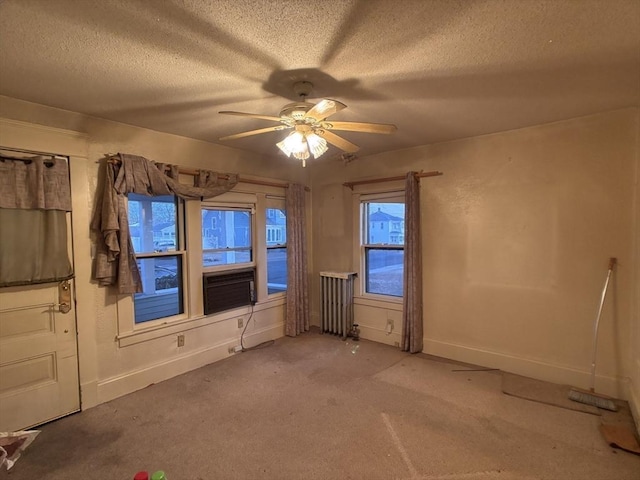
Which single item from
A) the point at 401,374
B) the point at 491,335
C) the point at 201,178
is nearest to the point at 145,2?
the point at 201,178

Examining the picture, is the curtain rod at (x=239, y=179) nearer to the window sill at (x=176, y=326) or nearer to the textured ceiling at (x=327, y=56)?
the textured ceiling at (x=327, y=56)

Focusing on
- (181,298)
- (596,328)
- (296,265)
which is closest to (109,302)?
(181,298)

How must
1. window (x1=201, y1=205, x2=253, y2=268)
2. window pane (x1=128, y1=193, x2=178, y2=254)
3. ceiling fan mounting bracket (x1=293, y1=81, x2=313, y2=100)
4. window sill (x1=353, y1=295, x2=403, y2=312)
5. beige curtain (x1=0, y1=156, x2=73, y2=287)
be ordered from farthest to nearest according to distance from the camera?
window sill (x1=353, y1=295, x2=403, y2=312), window (x1=201, y1=205, x2=253, y2=268), window pane (x1=128, y1=193, x2=178, y2=254), beige curtain (x1=0, y1=156, x2=73, y2=287), ceiling fan mounting bracket (x1=293, y1=81, x2=313, y2=100)

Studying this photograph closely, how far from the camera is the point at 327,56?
1.88m

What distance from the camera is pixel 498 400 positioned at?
2.82 meters

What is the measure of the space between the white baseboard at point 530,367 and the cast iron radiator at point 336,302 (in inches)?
42.9

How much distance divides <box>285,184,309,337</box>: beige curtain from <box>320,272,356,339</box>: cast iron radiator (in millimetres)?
270

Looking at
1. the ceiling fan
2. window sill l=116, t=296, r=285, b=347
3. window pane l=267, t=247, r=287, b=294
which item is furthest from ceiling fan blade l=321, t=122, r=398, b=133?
window pane l=267, t=247, r=287, b=294

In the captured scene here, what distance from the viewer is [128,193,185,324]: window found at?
10.6 feet

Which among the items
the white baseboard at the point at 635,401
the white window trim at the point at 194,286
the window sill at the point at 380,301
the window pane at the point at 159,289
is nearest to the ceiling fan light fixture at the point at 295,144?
the white window trim at the point at 194,286

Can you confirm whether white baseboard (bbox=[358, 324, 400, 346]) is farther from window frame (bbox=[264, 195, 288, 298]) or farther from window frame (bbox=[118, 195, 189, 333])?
window frame (bbox=[118, 195, 189, 333])

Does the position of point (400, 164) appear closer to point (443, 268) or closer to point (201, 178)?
point (443, 268)

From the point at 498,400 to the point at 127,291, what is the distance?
3397mm

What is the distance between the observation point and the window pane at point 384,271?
4250 millimetres
